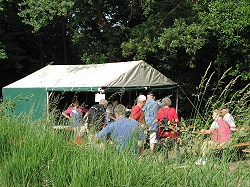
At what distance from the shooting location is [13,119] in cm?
550

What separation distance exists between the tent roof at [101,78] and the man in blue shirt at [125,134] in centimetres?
688

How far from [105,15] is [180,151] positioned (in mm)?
19479

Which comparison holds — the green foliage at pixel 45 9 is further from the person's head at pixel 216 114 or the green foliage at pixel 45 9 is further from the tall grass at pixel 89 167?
the person's head at pixel 216 114

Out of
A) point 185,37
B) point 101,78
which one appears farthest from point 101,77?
point 185,37

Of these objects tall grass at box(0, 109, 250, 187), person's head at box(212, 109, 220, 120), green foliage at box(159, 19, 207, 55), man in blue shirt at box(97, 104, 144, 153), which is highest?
green foliage at box(159, 19, 207, 55)

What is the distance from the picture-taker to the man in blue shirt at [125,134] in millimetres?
3682

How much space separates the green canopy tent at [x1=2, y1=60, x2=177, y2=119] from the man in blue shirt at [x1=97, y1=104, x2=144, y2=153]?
6851 mm

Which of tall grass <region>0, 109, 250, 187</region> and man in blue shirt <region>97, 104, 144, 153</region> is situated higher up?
man in blue shirt <region>97, 104, 144, 153</region>

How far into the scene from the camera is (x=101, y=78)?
11.9 meters

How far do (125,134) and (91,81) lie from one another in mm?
8054

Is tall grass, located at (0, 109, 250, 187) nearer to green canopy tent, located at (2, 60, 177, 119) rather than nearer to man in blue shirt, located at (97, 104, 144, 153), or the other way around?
man in blue shirt, located at (97, 104, 144, 153)

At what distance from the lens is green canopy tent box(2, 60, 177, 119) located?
11625mm

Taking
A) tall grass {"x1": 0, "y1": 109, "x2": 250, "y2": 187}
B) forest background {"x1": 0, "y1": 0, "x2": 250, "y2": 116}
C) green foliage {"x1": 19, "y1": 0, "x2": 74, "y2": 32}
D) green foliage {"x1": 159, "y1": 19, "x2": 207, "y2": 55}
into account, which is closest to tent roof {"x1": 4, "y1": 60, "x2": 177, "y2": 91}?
forest background {"x1": 0, "y1": 0, "x2": 250, "y2": 116}

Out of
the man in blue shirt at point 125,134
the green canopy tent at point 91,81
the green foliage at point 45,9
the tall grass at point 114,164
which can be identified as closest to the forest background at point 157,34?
the green foliage at point 45,9
